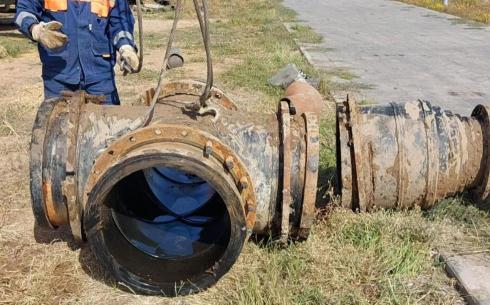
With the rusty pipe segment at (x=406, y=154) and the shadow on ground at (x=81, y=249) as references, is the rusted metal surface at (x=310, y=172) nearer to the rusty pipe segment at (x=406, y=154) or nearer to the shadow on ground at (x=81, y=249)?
the rusty pipe segment at (x=406, y=154)

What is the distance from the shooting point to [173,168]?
230 centimetres

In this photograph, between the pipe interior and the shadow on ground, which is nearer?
the pipe interior

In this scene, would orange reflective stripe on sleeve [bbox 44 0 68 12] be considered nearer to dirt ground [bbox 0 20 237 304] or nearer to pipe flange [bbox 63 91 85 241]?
pipe flange [bbox 63 91 85 241]

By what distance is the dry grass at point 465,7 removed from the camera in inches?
542

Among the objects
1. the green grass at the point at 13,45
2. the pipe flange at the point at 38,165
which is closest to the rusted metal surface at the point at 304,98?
the pipe flange at the point at 38,165

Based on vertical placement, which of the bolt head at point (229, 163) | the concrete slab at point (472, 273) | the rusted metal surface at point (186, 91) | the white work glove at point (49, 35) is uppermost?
the white work glove at point (49, 35)

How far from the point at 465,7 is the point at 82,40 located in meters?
16.3

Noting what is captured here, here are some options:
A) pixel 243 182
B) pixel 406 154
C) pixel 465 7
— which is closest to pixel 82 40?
pixel 243 182

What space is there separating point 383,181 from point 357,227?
280 mm

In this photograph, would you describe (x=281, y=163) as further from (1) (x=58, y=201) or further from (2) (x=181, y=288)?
(1) (x=58, y=201)

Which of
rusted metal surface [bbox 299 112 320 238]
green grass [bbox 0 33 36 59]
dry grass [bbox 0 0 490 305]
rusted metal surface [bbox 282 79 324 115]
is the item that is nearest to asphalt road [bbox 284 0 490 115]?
rusted metal surface [bbox 282 79 324 115]

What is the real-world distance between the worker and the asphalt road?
338 cm

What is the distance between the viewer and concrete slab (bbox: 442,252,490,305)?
241 centimetres

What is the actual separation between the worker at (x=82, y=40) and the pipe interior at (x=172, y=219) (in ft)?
2.10
